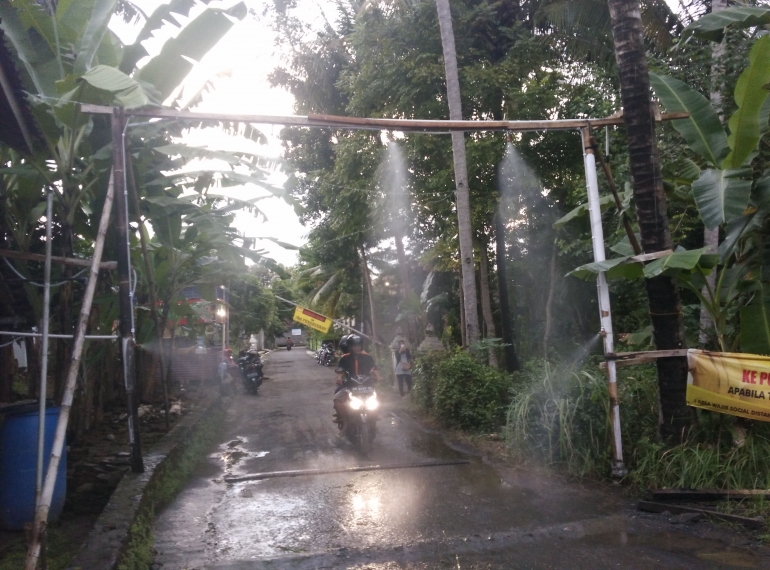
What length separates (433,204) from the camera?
51.2 ft

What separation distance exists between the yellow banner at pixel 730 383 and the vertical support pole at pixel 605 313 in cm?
74

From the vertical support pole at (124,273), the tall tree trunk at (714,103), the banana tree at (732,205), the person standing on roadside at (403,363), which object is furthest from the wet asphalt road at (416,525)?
the person standing on roadside at (403,363)

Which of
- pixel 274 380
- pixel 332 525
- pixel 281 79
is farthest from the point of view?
pixel 274 380

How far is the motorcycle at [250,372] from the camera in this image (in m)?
20.1

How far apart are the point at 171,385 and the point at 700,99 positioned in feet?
41.5

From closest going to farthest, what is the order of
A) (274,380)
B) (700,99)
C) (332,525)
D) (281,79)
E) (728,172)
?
(332,525) → (728,172) → (700,99) → (281,79) → (274,380)

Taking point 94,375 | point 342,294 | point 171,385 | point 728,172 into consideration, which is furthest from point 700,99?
point 342,294

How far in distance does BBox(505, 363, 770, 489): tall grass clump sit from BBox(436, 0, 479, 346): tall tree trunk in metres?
4.21

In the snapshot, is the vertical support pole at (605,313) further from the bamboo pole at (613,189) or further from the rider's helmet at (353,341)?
the rider's helmet at (353,341)

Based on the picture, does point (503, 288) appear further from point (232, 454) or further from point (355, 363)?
point (232, 454)

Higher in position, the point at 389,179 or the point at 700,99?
the point at 389,179

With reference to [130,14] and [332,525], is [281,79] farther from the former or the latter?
[332,525]

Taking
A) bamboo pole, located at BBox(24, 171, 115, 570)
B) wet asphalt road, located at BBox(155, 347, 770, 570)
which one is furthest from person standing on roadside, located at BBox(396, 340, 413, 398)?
bamboo pole, located at BBox(24, 171, 115, 570)

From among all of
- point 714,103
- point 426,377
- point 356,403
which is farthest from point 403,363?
point 714,103
